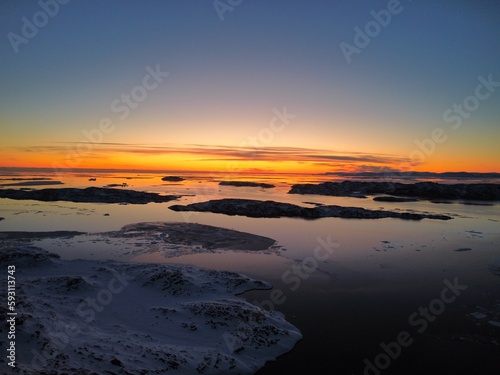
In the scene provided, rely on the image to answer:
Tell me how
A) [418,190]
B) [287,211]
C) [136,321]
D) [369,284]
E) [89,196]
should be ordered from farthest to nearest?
[418,190], [89,196], [287,211], [369,284], [136,321]

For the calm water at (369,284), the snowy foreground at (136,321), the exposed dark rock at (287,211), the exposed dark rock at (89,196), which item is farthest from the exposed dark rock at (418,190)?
the snowy foreground at (136,321)

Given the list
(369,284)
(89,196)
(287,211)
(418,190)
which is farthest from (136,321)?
(418,190)

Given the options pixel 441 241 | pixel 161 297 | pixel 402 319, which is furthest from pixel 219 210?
pixel 402 319

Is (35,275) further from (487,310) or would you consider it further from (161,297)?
(487,310)

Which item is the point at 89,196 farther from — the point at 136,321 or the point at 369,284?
the point at 369,284

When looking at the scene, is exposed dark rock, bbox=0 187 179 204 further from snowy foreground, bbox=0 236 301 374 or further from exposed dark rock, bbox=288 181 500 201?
exposed dark rock, bbox=288 181 500 201

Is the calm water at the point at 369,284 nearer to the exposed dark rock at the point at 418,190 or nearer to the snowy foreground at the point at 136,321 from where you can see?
the snowy foreground at the point at 136,321

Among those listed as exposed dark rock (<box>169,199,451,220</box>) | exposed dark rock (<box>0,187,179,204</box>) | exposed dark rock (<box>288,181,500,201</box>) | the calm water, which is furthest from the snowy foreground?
exposed dark rock (<box>288,181,500,201</box>)
